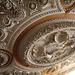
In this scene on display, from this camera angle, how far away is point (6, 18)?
102 cm

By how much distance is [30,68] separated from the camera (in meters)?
1.57

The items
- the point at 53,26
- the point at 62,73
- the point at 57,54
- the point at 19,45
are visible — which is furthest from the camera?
the point at 62,73

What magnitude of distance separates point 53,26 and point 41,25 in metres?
0.14

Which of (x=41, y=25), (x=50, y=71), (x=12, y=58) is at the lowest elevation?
(x=50, y=71)

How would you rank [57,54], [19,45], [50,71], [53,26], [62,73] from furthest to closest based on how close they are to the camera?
[62,73] < [50,71] < [57,54] < [19,45] < [53,26]

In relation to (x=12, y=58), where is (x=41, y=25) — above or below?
above

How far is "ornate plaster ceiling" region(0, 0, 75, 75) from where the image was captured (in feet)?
3.35

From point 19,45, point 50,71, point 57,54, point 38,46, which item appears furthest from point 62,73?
point 19,45

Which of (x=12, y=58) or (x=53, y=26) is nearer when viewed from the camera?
(x=53, y=26)

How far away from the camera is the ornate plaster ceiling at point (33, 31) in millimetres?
1022

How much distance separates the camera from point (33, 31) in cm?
116

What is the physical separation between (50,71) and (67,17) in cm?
103

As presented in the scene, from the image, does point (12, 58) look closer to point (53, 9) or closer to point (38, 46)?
point (38, 46)

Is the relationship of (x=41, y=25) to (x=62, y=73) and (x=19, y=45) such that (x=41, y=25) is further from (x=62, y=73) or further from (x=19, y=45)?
(x=62, y=73)
